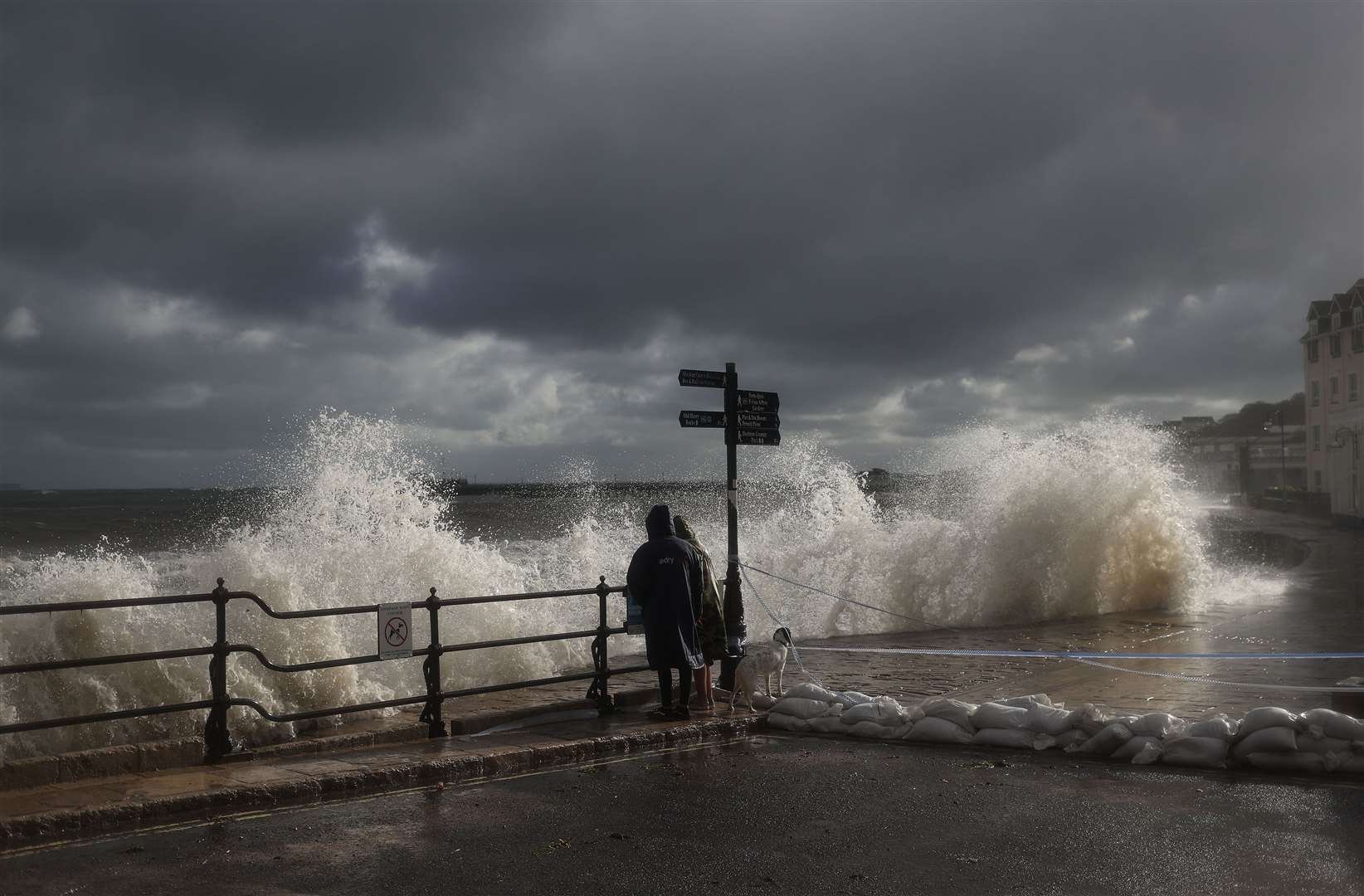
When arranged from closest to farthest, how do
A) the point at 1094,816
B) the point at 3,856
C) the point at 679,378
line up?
the point at 3,856 < the point at 1094,816 < the point at 679,378

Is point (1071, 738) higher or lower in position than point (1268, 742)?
lower

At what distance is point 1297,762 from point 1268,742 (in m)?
0.19

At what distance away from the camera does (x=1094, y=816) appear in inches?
235

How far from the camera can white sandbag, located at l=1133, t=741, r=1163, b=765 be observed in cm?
717

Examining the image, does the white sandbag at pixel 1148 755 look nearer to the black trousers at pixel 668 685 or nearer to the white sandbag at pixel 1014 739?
the white sandbag at pixel 1014 739

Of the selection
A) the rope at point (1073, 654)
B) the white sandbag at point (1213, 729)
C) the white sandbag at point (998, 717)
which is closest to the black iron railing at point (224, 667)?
the white sandbag at point (998, 717)

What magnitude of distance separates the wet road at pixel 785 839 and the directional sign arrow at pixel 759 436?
3894 millimetres

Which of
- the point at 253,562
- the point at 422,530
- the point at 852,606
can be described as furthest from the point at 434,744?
the point at 852,606

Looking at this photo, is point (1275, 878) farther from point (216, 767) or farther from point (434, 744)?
point (216, 767)

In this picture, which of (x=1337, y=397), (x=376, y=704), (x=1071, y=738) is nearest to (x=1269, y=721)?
(x=1071, y=738)

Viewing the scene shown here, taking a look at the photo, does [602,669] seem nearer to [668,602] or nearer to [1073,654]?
[668,602]

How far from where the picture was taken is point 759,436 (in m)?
10.6

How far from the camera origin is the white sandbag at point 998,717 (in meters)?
7.87

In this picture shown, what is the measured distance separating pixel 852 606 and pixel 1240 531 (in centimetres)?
3691
